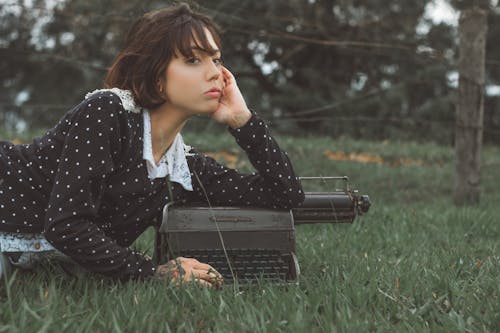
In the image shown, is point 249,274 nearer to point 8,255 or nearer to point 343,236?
point 8,255

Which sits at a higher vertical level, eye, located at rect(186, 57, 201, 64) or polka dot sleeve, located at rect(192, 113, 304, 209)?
eye, located at rect(186, 57, 201, 64)

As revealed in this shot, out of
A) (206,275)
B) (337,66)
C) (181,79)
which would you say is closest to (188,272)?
(206,275)

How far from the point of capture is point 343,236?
3.34m

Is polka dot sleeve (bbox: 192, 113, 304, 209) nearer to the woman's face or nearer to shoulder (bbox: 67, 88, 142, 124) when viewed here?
the woman's face

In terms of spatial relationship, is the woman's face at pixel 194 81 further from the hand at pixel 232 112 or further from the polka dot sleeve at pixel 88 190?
the polka dot sleeve at pixel 88 190

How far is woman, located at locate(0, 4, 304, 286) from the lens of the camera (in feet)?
6.70

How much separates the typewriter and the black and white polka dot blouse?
0.12 metres

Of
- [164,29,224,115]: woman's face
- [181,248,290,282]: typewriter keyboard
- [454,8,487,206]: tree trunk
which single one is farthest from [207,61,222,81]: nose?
[454,8,487,206]: tree trunk

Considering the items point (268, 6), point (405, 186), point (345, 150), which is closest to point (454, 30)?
point (268, 6)

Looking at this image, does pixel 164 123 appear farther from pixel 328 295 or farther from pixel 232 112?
pixel 328 295

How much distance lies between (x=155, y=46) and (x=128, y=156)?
376 mm

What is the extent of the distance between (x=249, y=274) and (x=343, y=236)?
1170 millimetres

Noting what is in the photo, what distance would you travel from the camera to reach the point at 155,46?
217 centimetres

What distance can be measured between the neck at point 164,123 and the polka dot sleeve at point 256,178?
0.17m
